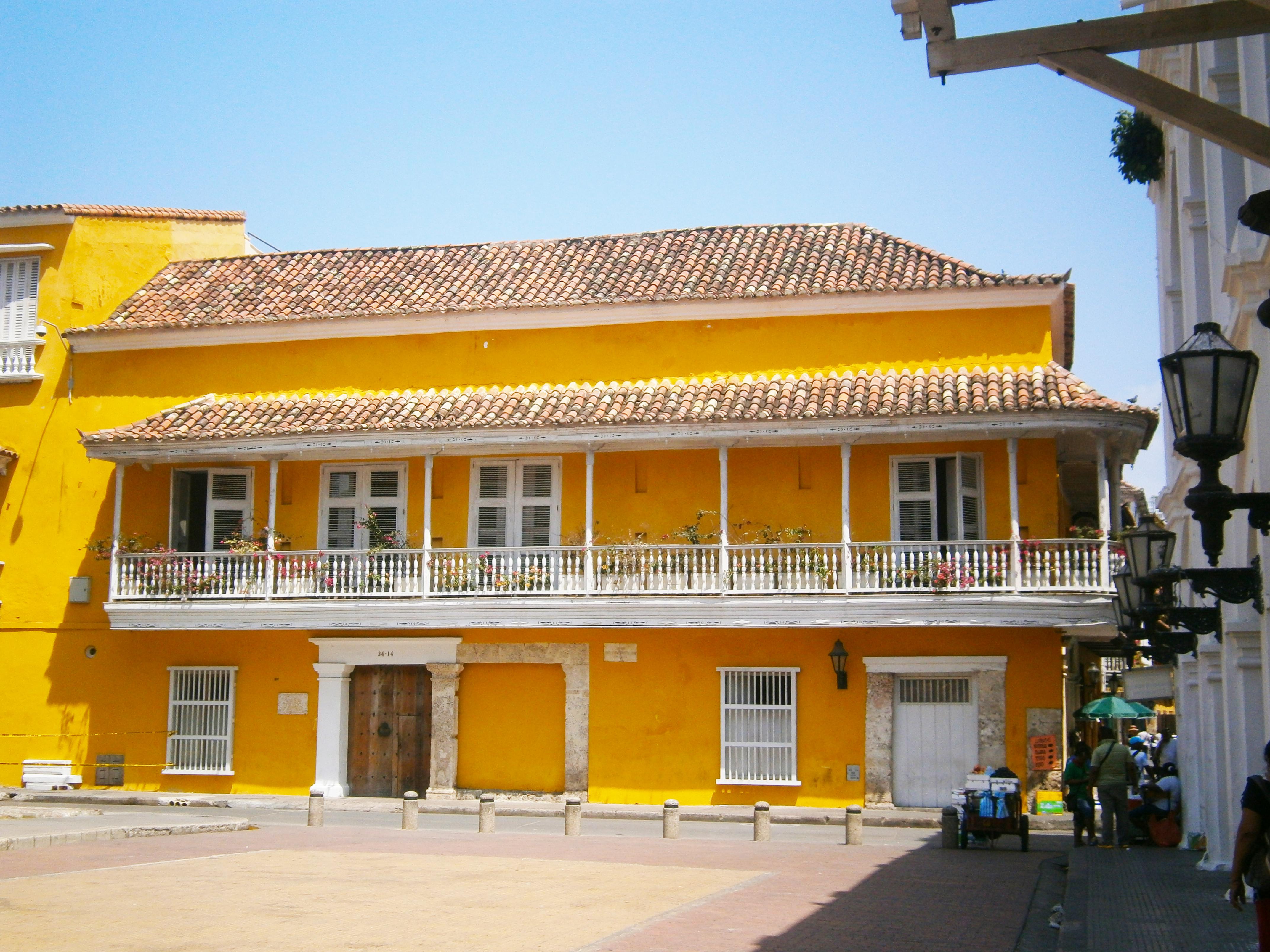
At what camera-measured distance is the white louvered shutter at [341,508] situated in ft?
76.4

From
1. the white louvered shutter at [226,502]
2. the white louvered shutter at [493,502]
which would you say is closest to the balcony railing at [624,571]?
the white louvered shutter at [493,502]

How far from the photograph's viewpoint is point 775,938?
993 centimetres

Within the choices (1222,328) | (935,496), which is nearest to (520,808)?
(935,496)

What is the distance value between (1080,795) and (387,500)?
1171 centimetres

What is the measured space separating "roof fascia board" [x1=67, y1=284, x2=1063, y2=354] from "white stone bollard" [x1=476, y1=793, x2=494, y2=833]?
839 centimetres

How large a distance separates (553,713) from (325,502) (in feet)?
17.3

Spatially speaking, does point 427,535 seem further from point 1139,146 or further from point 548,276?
point 1139,146

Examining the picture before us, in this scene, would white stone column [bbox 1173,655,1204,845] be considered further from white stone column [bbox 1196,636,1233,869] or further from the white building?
white stone column [bbox 1196,636,1233,869]

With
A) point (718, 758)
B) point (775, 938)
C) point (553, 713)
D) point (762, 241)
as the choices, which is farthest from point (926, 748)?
point (775, 938)

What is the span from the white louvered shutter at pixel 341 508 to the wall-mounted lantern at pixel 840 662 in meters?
8.21

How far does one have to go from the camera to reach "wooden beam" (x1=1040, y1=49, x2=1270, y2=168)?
18.7 feet

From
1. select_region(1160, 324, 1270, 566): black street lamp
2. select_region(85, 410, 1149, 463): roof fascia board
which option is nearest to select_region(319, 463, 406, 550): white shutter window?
select_region(85, 410, 1149, 463): roof fascia board

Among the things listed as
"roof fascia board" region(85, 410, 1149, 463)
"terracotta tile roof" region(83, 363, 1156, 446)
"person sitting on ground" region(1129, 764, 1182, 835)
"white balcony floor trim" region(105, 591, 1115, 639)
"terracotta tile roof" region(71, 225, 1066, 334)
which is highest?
"terracotta tile roof" region(71, 225, 1066, 334)

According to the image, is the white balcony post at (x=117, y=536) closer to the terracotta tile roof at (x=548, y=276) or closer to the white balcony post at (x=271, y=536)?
the white balcony post at (x=271, y=536)
